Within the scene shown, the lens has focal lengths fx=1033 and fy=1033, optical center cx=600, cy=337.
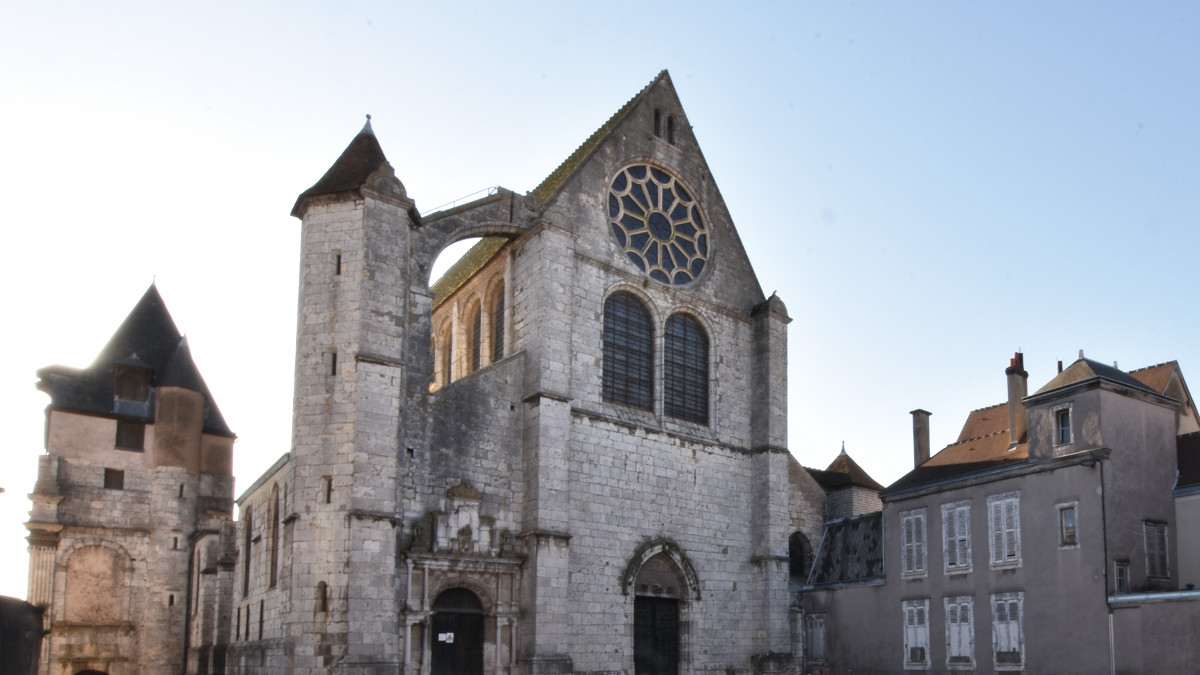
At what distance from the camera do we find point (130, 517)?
29.1m

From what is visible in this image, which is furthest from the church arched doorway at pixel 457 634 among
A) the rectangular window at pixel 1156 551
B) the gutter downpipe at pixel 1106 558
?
the rectangular window at pixel 1156 551

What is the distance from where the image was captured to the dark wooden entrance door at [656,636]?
23.2m

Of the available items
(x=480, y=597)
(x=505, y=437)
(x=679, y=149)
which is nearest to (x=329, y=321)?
(x=505, y=437)

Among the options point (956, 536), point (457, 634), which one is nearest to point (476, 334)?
point (457, 634)

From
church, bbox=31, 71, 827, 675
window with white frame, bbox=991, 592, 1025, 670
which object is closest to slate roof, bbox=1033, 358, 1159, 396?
window with white frame, bbox=991, 592, 1025, 670

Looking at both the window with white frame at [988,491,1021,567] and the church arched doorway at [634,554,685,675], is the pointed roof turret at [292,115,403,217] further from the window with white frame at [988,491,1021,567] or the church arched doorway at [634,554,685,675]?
the window with white frame at [988,491,1021,567]

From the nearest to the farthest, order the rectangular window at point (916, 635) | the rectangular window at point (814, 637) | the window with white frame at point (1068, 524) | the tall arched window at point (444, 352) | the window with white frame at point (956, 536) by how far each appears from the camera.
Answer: the window with white frame at point (1068, 524)
the window with white frame at point (956, 536)
the rectangular window at point (916, 635)
the rectangular window at point (814, 637)
the tall arched window at point (444, 352)

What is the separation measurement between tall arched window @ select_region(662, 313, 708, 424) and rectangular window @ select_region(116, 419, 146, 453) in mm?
15710

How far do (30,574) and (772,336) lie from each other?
67.7ft

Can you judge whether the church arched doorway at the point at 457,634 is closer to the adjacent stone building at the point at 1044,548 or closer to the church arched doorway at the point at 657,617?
the church arched doorway at the point at 657,617

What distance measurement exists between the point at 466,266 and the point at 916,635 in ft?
49.6

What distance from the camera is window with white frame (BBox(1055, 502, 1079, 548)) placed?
1994 cm

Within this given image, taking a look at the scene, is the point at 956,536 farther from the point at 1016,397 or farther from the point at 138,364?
the point at 138,364

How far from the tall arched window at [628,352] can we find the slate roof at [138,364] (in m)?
13.7
